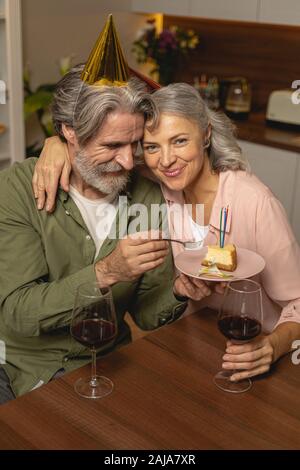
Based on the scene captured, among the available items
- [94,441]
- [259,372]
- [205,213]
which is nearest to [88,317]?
[94,441]

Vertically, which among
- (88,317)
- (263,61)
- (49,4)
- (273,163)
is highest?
(49,4)

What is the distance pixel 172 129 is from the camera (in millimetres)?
1609

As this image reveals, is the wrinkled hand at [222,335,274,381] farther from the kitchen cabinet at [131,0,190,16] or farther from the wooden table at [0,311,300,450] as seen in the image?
the kitchen cabinet at [131,0,190,16]

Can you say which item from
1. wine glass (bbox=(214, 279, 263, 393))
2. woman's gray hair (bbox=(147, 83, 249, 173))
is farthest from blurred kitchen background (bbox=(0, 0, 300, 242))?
wine glass (bbox=(214, 279, 263, 393))

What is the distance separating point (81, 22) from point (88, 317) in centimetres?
270

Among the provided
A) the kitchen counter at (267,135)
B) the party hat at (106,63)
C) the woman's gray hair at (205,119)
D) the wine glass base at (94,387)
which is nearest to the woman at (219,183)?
the woman's gray hair at (205,119)

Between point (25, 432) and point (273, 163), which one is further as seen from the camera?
point (273, 163)

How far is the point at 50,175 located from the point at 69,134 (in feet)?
0.43

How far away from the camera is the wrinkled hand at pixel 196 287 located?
1542 mm

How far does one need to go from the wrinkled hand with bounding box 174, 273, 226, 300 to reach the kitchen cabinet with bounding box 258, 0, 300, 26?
194 centimetres

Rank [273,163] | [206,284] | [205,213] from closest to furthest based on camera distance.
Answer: [206,284] → [205,213] → [273,163]

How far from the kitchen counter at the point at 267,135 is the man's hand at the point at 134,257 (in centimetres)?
177

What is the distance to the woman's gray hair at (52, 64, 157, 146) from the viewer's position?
155 cm

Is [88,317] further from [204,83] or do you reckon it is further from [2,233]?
[204,83]
